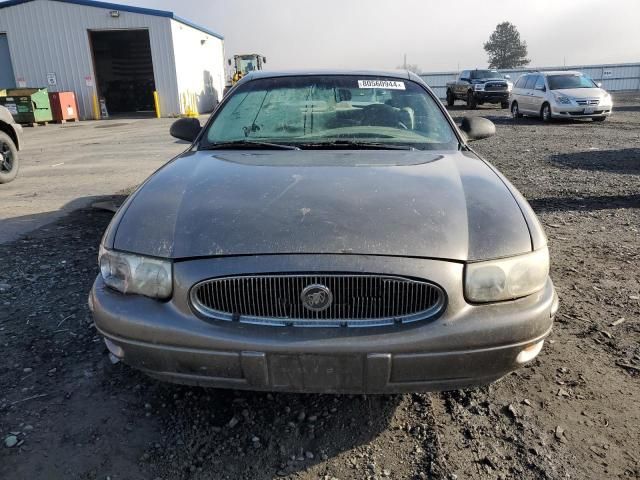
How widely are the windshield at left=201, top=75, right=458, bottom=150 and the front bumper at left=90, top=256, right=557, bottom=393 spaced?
144 centimetres

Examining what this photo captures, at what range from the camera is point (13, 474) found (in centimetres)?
207

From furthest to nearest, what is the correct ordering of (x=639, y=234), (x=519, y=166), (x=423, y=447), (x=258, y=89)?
(x=519, y=166) → (x=639, y=234) → (x=258, y=89) → (x=423, y=447)

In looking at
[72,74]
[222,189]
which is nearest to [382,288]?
[222,189]

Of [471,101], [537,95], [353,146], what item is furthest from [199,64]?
[353,146]

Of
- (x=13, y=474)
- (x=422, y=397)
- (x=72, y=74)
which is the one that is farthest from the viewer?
(x=72, y=74)

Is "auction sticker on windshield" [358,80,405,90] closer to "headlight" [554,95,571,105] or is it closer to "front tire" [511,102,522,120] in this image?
"headlight" [554,95,571,105]

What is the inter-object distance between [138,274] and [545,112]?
1721 cm

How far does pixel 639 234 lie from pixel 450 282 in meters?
4.11

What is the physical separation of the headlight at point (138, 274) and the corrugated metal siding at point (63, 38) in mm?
24551

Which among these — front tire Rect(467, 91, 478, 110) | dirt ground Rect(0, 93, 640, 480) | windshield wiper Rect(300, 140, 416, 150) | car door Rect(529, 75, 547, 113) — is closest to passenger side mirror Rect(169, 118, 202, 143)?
windshield wiper Rect(300, 140, 416, 150)

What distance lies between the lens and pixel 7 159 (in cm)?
835

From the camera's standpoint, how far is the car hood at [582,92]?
51.3 ft

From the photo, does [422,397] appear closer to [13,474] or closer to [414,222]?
[414,222]

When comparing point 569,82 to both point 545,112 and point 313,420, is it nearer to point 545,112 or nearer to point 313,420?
point 545,112
